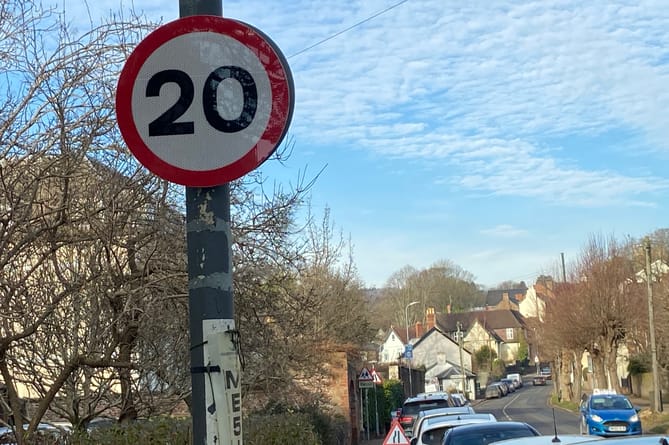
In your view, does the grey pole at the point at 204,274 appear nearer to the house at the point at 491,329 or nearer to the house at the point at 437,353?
the house at the point at 437,353

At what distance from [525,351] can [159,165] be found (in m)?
130

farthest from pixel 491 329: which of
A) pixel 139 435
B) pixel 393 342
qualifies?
pixel 139 435

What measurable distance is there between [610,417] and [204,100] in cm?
2699

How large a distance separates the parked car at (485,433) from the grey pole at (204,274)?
907 cm

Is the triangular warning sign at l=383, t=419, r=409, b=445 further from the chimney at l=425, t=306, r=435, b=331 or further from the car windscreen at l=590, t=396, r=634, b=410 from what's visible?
the chimney at l=425, t=306, r=435, b=331

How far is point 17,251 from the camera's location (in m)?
7.16

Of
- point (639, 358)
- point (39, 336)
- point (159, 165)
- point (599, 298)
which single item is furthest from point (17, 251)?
point (639, 358)

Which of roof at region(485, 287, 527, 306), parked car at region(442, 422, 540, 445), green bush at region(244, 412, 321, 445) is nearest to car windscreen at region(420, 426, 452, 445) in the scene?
green bush at region(244, 412, 321, 445)

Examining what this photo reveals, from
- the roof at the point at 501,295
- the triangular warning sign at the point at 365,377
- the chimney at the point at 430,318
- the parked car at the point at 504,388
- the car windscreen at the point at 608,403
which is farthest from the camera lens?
the roof at the point at 501,295

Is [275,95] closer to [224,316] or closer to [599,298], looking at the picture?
[224,316]

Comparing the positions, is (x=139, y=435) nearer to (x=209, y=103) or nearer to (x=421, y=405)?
(x=209, y=103)

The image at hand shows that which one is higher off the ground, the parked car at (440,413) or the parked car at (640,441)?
the parked car at (640,441)

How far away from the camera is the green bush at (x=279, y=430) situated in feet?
39.2

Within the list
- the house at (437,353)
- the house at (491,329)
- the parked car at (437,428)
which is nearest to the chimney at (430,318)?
the house at (437,353)
